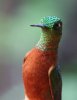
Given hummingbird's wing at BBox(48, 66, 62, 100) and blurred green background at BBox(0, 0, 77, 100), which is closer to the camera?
hummingbird's wing at BBox(48, 66, 62, 100)

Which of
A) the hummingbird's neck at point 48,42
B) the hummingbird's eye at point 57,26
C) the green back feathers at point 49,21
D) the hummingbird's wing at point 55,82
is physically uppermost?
the green back feathers at point 49,21

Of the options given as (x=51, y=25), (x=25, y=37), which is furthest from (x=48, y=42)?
(x=25, y=37)

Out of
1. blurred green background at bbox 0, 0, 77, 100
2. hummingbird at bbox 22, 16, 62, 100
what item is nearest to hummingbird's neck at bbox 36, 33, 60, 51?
hummingbird at bbox 22, 16, 62, 100

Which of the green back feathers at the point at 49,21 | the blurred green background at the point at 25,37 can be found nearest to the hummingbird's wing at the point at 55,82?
the green back feathers at the point at 49,21

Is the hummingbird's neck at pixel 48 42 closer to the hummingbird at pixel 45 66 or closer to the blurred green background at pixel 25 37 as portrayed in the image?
the hummingbird at pixel 45 66

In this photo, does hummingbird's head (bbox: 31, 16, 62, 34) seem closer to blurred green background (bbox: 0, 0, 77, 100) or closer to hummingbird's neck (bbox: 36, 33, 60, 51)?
hummingbird's neck (bbox: 36, 33, 60, 51)

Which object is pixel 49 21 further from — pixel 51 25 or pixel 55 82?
pixel 55 82
